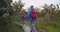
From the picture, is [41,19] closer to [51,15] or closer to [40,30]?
[51,15]

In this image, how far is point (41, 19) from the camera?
58.3 feet

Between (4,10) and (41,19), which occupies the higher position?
(4,10)

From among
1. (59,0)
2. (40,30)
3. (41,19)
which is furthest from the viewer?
(59,0)

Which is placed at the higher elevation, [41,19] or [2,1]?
[2,1]

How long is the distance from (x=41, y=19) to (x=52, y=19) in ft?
3.16

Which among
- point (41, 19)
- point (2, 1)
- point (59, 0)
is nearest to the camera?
point (2, 1)

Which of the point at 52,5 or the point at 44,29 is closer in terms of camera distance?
the point at 44,29

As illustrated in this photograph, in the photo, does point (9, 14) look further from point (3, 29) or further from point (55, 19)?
point (55, 19)

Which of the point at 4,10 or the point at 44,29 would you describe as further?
the point at 44,29

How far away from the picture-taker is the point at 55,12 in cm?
1850

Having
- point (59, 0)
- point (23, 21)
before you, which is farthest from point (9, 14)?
point (59, 0)

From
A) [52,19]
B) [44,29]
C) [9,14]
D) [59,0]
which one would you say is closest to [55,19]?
[52,19]

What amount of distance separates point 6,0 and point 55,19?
8.16 m

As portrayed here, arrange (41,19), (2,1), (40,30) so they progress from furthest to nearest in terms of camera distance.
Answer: (41,19) < (40,30) < (2,1)
